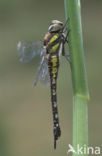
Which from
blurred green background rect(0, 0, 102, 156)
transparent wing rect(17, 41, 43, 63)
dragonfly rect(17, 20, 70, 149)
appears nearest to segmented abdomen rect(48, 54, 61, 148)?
dragonfly rect(17, 20, 70, 149)

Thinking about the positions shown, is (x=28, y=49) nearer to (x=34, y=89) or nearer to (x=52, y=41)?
(x=52, y=41)

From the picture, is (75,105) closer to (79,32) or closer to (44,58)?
(79,32)

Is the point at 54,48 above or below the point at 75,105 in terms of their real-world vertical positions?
above

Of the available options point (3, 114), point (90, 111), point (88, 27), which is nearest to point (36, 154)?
point (90, 111)

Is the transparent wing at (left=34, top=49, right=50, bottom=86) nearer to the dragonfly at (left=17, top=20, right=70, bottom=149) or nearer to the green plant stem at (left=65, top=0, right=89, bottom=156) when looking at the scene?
the dragonfly at (left=17, top=20, right=70, bottom=149)

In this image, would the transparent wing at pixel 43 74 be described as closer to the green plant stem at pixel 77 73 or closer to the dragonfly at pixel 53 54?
the dragonfly at pixel 53 54
